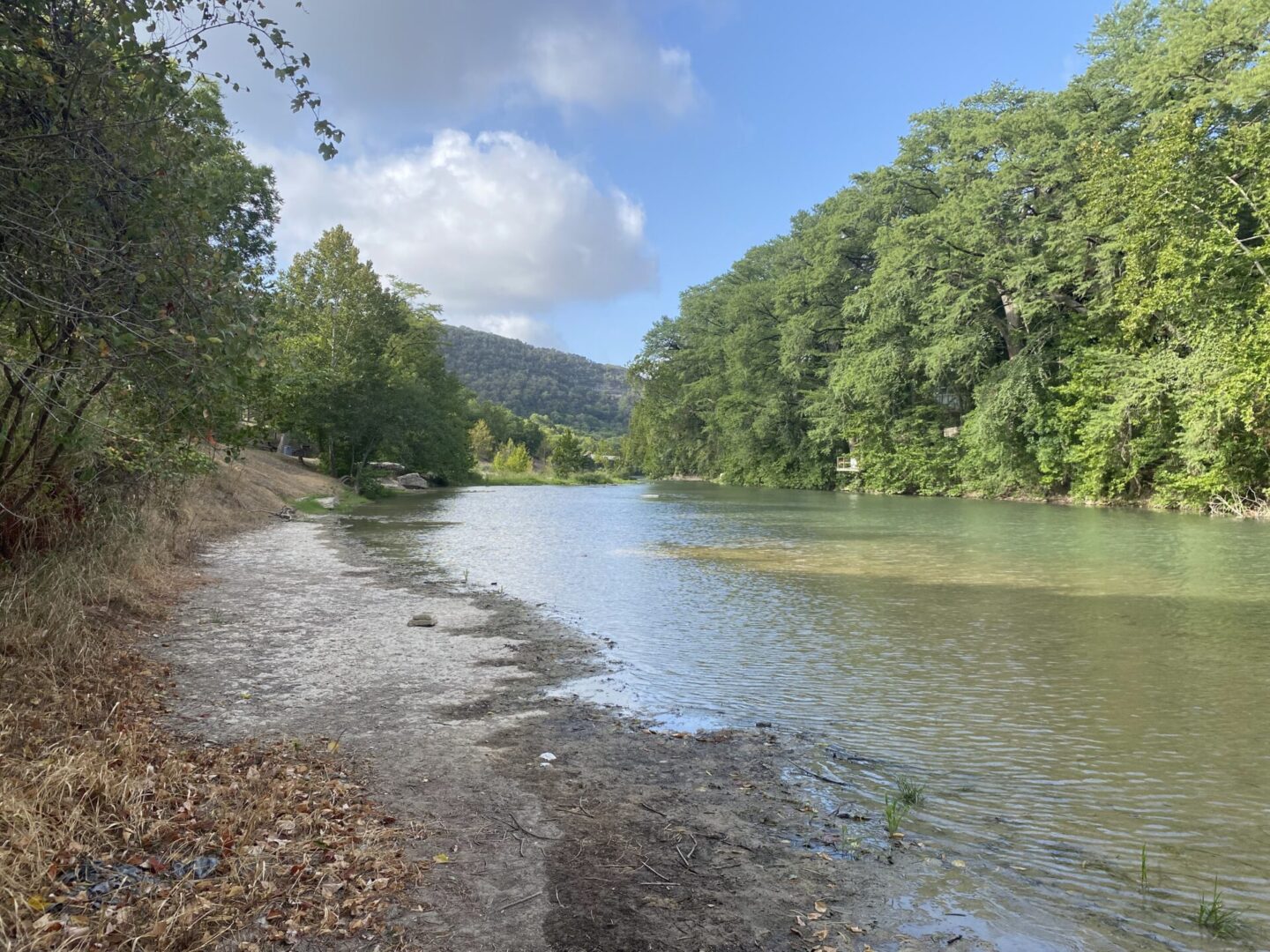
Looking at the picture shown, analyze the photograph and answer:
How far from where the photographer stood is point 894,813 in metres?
4.78

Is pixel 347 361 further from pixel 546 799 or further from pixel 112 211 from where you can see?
pixel 546 799

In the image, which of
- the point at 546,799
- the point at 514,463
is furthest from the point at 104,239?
the point at 514,463

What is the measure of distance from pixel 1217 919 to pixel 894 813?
62.8 inches

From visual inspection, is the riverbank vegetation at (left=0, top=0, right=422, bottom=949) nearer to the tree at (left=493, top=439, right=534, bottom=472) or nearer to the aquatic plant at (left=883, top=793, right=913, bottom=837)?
the aquatic plant at (left=883, top=793, right=913, bottom=837)

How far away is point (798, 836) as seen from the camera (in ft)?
14.9

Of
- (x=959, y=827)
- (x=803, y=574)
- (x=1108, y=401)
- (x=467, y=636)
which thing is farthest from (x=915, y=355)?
(x=959, y=827)

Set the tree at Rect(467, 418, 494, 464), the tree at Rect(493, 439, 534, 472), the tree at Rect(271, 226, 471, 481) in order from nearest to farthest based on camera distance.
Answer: the tree at Rect(271, 226, 471, 481), the tree at Rect(493, 439, 534, 472), the tree at Rect(467, 418, 494, 464)

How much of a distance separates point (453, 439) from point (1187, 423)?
1826 inches

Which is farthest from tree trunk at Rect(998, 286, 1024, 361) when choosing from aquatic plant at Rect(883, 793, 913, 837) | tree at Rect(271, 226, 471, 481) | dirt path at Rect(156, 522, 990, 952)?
aquatic plant at Rect(883, 793, 913, 837)

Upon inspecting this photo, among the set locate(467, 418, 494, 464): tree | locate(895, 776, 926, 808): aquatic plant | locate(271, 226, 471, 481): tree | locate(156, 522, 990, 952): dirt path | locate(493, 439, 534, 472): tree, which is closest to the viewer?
locate(156, 522, 990, 952): dirt path

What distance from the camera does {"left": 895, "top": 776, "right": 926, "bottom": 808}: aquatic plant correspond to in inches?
198

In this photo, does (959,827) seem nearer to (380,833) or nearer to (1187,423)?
(380,833)

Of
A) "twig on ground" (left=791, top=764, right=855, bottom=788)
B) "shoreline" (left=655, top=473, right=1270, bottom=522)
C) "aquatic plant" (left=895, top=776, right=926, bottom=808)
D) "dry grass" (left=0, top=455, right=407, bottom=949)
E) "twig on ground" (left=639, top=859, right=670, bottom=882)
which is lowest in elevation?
"twig on ground" (left=791, top=764, right=855, bottom=788)

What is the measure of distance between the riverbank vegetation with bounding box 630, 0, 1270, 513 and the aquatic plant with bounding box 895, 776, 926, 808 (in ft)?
78.9
